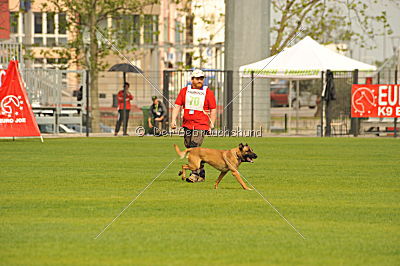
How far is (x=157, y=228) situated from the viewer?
35.3 feet

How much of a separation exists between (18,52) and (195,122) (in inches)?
909

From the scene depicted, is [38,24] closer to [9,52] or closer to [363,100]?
[9,52]

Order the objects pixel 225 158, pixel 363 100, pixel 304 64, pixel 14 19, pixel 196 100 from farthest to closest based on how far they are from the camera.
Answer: pixel 14 19, pixel 304 64, pixel 363 100, pixel 196 100, pixel 225 158

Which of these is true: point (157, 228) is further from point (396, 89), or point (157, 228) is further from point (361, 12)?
point (361, 12)

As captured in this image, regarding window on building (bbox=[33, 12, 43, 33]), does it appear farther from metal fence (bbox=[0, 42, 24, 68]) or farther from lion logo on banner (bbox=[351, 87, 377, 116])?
lion logo on banner (bbox=[351, 87, 377, 116])

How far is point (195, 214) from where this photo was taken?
39.3 ft

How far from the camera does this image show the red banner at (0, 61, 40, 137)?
89.4ft

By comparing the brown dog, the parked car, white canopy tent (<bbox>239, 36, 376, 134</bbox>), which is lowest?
the brown dog

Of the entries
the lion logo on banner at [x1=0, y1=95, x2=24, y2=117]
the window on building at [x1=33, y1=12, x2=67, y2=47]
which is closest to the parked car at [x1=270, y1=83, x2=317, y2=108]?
the window on building at [x1=33, y1=12, x2=67, y2=47]

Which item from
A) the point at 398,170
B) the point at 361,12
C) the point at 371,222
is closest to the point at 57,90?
the point at 361,12

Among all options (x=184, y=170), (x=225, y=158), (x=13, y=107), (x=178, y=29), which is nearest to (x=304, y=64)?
(x=13, y=107)

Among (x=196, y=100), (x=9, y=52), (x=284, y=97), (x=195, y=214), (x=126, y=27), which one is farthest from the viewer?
(x=284, y=97)

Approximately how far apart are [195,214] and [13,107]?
53.5 feet

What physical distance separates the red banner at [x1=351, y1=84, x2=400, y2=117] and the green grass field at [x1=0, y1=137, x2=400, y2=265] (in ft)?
44.2
